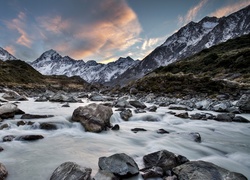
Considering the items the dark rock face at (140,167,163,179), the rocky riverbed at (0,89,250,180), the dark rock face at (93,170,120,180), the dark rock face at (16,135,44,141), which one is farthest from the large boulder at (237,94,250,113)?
the dark rock face at (16,135,44,141)

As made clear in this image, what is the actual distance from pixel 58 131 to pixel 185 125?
661cm

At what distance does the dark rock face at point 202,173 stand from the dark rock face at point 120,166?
37.6 inches

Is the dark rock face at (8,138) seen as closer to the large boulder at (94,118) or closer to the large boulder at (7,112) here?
the large boulder at (94,118)

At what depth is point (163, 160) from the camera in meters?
4.95

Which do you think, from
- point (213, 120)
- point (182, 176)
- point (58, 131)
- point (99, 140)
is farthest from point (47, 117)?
point (213, 120)

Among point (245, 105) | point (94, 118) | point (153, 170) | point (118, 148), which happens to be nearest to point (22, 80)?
point (94, 118)

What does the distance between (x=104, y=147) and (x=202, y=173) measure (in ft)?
11.6

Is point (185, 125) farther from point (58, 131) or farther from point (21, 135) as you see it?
point (21, 135)

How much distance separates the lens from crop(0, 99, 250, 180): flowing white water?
5.44 metres

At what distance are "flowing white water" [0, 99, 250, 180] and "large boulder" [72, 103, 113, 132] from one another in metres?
0.30

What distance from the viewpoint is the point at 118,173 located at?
446 centimetres

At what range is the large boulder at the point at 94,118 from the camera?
8.72m

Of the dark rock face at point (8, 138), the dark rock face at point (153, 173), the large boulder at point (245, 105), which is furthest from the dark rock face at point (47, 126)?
the large boulder at point (245, 105)

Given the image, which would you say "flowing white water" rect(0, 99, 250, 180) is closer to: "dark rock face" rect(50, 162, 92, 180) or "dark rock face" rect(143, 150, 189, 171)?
"dark rock face" rect(143, 150, 189, 171)
